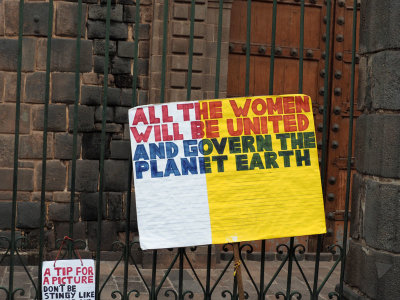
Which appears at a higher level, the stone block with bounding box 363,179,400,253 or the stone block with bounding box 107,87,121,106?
the stone block with bounding box 107,87,121,106

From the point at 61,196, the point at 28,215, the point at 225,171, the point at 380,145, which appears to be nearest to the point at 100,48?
the point at 61,196

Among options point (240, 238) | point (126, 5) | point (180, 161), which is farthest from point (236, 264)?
point (126, 5)

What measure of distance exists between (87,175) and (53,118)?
2.27ft

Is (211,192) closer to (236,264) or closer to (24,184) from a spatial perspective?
(236,264)

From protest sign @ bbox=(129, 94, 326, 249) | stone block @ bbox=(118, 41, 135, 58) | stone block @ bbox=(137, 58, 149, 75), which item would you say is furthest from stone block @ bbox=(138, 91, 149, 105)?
protest sign @ bbox=(129, 94, 326, 249)

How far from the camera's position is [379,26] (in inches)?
156

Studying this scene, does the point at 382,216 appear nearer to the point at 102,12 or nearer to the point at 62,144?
the point at 62,144

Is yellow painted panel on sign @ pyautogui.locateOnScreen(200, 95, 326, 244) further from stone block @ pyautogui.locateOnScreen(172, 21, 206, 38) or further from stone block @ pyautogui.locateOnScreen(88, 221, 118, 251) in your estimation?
stone block @ pyautogui.locateOnScreen(88, 221, 118, 251)

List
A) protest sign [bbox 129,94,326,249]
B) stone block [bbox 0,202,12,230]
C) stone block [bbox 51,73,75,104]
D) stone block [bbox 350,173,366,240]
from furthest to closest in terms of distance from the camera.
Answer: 1. stone block [bbox 51,73,75,104]
2. stone block [bbox 0,202,12,230]
3. stone block [bbox 350,173,366,240]
4. protest sign [bbox 129,94,326,249]

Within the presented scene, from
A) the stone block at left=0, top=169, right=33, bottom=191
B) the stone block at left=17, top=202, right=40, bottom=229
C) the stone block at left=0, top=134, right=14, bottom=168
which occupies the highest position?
the stone block at left=0, top=134, right=14, bottom=168

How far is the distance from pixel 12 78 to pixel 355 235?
4048 mm

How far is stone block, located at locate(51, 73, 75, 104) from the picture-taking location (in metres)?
6.66

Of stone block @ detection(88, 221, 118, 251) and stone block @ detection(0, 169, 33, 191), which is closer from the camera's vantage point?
stone block @ detection(0, 169, 33, 191)

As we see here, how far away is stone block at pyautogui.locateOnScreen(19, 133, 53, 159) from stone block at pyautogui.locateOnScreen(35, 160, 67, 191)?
12 cm
